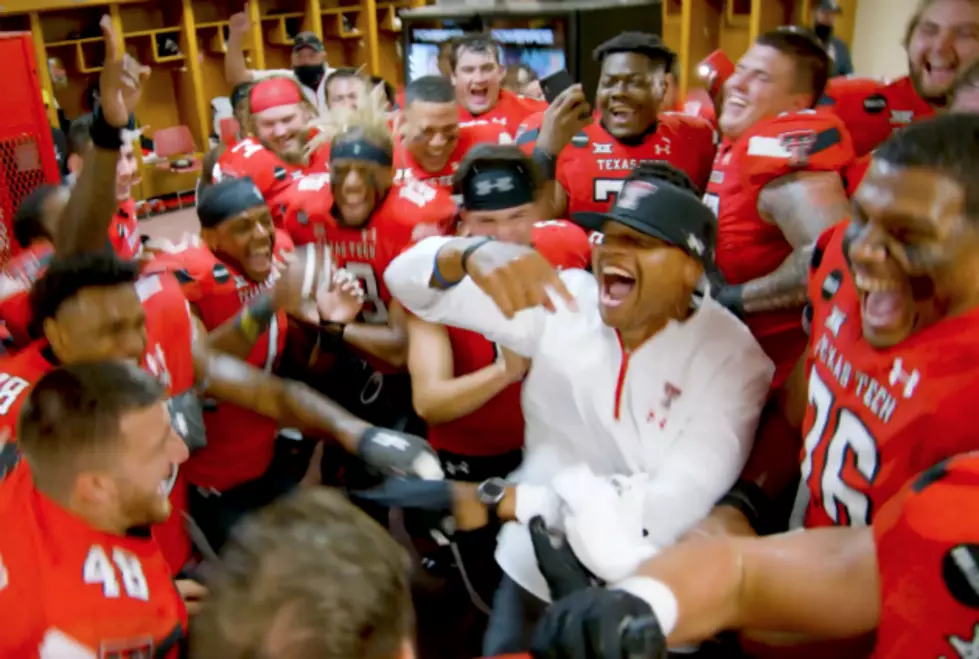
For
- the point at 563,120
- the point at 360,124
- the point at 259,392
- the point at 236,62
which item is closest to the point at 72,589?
the point at 259,392

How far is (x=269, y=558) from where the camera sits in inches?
35.8

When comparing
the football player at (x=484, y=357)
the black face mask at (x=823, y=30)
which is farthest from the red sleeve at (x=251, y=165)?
the black face mask at (x=823, y=30)

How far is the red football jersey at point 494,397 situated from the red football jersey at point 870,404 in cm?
73

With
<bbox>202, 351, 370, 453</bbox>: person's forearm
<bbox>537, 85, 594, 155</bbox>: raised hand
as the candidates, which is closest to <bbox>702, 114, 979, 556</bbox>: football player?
<bbox>202, 351, 370, 453</bbox>: person's forearm

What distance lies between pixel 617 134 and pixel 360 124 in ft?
3.04

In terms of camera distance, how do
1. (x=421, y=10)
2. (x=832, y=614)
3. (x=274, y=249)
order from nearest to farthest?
(x=832, y=614) < (x=274, y=249) < (x=421, y=10)

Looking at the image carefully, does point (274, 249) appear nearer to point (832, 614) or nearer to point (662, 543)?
point (662, 543)

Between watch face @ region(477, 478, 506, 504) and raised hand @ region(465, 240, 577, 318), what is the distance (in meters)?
0.33

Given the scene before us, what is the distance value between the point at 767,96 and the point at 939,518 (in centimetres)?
173

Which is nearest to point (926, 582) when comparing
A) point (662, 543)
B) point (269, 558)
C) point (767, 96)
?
point (662, 543)

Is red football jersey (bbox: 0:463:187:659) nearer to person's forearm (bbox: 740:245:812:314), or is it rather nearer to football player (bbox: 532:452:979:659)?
football player (bbox: 532:452:979:659)

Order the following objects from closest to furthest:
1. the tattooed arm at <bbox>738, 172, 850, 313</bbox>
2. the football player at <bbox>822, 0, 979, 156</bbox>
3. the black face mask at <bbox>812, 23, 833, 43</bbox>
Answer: the tattooed arm at <bbox>738, 172, 850, 313</bbox> → the football player at <bbox>822, 0, 979, 156</bbox> → the black face mask at <bbox>812, 23, 833, 43</bbox>

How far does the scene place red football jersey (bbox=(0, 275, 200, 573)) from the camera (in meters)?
1.85

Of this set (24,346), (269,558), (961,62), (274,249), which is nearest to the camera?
(269,558)
